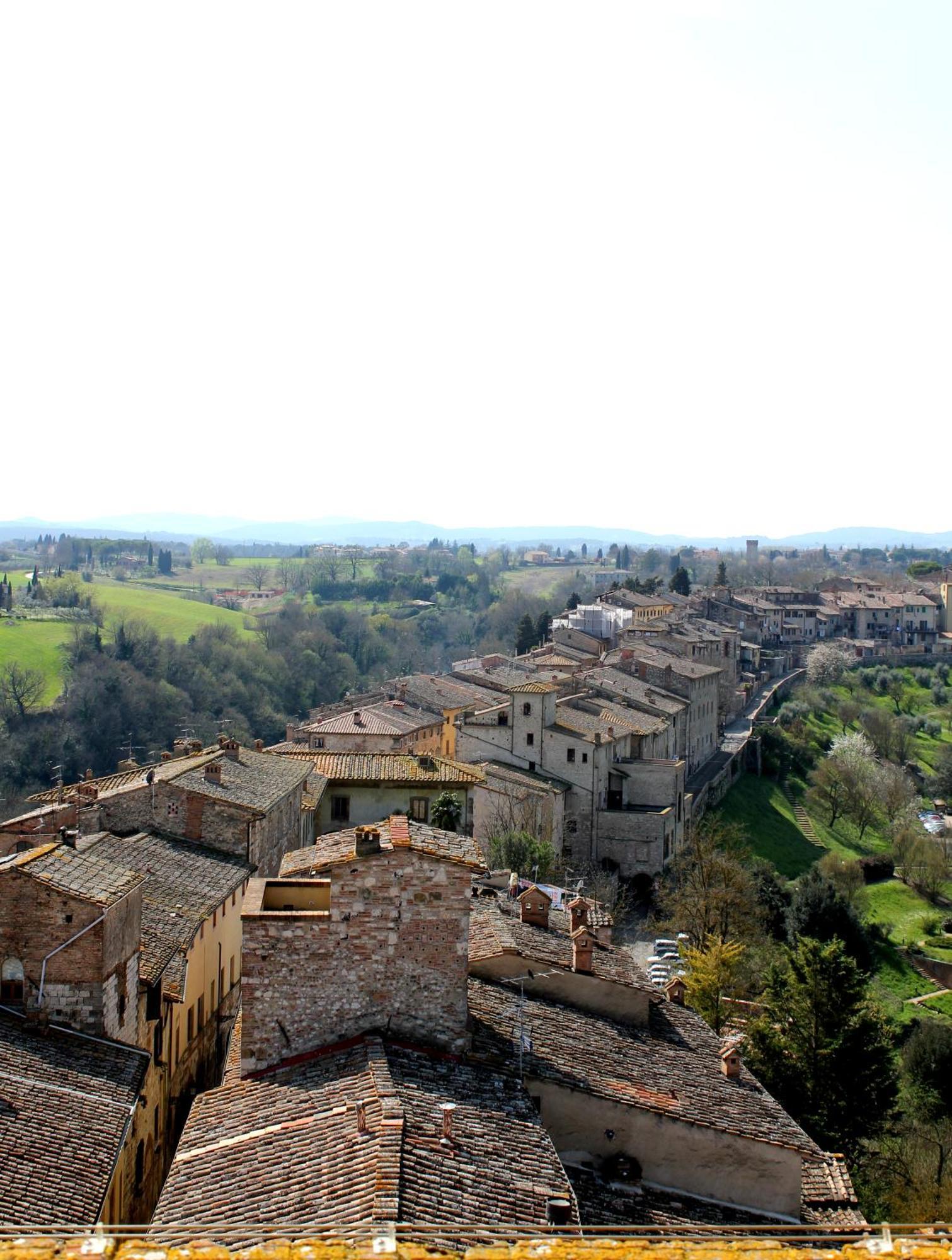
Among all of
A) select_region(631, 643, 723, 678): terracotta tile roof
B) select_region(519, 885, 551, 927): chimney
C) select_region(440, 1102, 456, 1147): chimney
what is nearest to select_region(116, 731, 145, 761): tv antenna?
select_region(631, 643, 723, 678): terracotta tile roof

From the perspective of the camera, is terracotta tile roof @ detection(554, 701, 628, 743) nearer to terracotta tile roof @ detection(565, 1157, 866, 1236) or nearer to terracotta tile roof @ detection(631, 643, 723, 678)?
terracotta tile roof @ detection(631, 643, 723, 678)

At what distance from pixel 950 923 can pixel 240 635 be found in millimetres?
84414

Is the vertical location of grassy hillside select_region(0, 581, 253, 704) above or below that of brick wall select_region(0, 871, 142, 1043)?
below

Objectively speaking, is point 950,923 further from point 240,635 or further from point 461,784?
point 240,635

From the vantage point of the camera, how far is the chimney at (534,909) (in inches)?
776

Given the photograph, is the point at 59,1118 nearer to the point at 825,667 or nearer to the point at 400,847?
the point at 400,847

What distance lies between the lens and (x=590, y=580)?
607 ft

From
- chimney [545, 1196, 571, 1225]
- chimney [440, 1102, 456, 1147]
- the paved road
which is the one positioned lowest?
the paved road

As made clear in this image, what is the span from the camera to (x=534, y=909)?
1986 cm

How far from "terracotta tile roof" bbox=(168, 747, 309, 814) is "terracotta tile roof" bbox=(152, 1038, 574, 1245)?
1158 centimetres

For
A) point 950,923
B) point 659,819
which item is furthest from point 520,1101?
point 950,923

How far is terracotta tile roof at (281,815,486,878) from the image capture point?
1334cm

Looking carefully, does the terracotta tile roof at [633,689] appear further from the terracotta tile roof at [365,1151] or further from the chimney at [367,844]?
the terracotta tile roof at [365,1151]

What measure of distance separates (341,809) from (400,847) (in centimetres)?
1878
